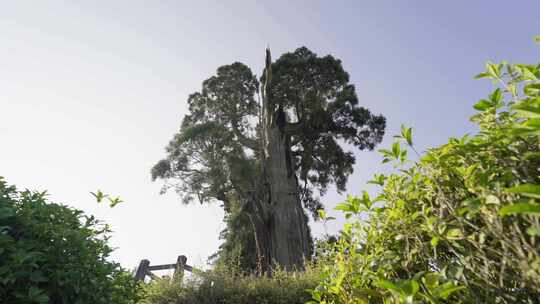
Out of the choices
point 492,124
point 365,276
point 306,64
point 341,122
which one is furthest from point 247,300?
point 306,64

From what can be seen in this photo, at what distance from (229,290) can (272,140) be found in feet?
24.5

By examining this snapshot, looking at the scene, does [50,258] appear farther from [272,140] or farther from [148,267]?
[272,140]

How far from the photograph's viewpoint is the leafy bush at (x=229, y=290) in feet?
16.5

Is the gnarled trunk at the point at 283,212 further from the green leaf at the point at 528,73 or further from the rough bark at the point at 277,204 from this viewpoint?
the green leaf at the point at 528,73

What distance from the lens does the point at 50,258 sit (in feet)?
6.37

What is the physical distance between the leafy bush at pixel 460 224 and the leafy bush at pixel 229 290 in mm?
4049

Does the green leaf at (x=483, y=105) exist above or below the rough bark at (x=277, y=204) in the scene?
below

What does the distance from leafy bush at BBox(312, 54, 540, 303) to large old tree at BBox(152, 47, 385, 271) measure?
9760 mm

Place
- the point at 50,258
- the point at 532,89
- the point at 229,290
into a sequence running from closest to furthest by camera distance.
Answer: the point at 532,89, the point at 50,258, the point at 229,290

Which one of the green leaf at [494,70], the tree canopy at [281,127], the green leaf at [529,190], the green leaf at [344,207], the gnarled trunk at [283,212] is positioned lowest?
the green leaf at [529,190]

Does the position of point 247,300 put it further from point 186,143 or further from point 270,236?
point 186,143

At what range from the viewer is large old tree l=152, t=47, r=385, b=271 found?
11.6 m

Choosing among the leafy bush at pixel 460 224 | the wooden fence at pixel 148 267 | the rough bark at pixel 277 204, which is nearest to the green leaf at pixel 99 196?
the leafy bush at pixel 460 224

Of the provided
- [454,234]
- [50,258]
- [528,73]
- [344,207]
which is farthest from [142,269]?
[528,73]
